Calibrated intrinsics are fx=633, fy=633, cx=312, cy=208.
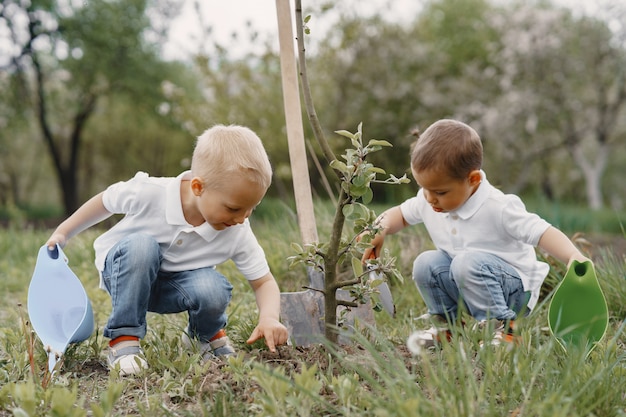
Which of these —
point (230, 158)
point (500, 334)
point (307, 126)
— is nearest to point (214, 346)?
point (230, 158)

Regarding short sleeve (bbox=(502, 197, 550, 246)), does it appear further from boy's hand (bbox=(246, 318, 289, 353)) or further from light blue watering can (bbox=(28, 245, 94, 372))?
light blue watering can (bbox=(28, 245, 94, 372))

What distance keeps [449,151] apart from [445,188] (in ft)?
0.44

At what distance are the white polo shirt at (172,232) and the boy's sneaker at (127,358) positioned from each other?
0.30 meters

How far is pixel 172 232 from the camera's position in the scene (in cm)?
213

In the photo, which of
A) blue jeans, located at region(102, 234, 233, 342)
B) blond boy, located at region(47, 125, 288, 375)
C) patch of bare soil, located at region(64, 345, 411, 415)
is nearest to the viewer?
patch of bare soil, located at region(64, 345, 411, 415)

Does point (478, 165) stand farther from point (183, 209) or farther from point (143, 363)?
point (143, 363)

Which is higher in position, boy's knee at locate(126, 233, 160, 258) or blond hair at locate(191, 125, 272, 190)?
blond hair at locate(191, 125, 272, 190)

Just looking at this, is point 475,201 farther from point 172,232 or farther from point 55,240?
point 55,240

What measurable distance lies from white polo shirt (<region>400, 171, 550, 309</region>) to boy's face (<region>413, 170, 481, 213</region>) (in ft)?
0.15

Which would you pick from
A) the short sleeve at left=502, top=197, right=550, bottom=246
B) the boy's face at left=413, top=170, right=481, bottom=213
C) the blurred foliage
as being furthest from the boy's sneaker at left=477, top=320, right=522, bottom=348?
the blurred foliage

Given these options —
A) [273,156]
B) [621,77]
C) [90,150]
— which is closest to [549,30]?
[621,77]

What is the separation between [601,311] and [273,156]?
9437mm

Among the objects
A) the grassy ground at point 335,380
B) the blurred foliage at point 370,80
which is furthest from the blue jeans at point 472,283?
the blurred foliage at point 370,80

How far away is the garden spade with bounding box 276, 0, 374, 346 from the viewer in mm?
2234
